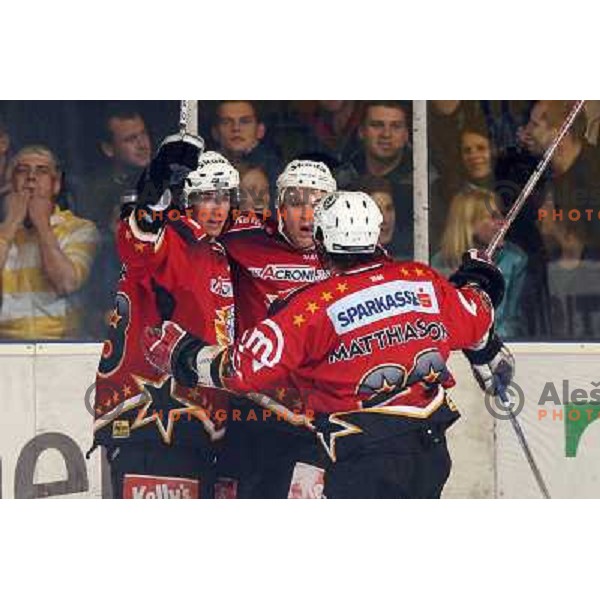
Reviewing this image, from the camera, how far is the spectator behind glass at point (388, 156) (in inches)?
212

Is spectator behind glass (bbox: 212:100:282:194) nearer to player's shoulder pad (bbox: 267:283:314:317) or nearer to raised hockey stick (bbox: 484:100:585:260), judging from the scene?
player's shoulder pad (bbox: 267:283:314:317)

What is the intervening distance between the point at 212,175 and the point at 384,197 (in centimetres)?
64

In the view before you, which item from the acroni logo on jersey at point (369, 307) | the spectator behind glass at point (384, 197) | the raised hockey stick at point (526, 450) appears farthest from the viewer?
the raised hockey stick at point (526, 450)

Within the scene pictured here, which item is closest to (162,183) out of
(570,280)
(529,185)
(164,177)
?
(164,177)

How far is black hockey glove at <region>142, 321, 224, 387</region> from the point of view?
5328mm

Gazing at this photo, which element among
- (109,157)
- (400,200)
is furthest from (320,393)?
(109,157)

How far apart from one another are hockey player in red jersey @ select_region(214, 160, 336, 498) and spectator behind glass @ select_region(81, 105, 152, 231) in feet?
1.36

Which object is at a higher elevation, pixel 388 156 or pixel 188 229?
pixel 388 156

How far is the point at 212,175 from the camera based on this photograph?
539 centimetres

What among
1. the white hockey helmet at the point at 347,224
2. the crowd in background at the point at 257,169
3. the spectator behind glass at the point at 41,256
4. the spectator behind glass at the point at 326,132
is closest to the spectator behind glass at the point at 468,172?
the crowd in background at the point at 257,169

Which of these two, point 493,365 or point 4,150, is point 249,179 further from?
point 493,365

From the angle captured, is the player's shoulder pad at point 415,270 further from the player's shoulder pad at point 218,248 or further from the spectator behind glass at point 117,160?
the spectator behind glass at point 117,160

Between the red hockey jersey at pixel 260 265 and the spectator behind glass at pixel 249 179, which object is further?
the spectator behind glass at pixel 249 179

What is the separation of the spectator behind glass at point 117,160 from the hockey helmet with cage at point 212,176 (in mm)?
184
